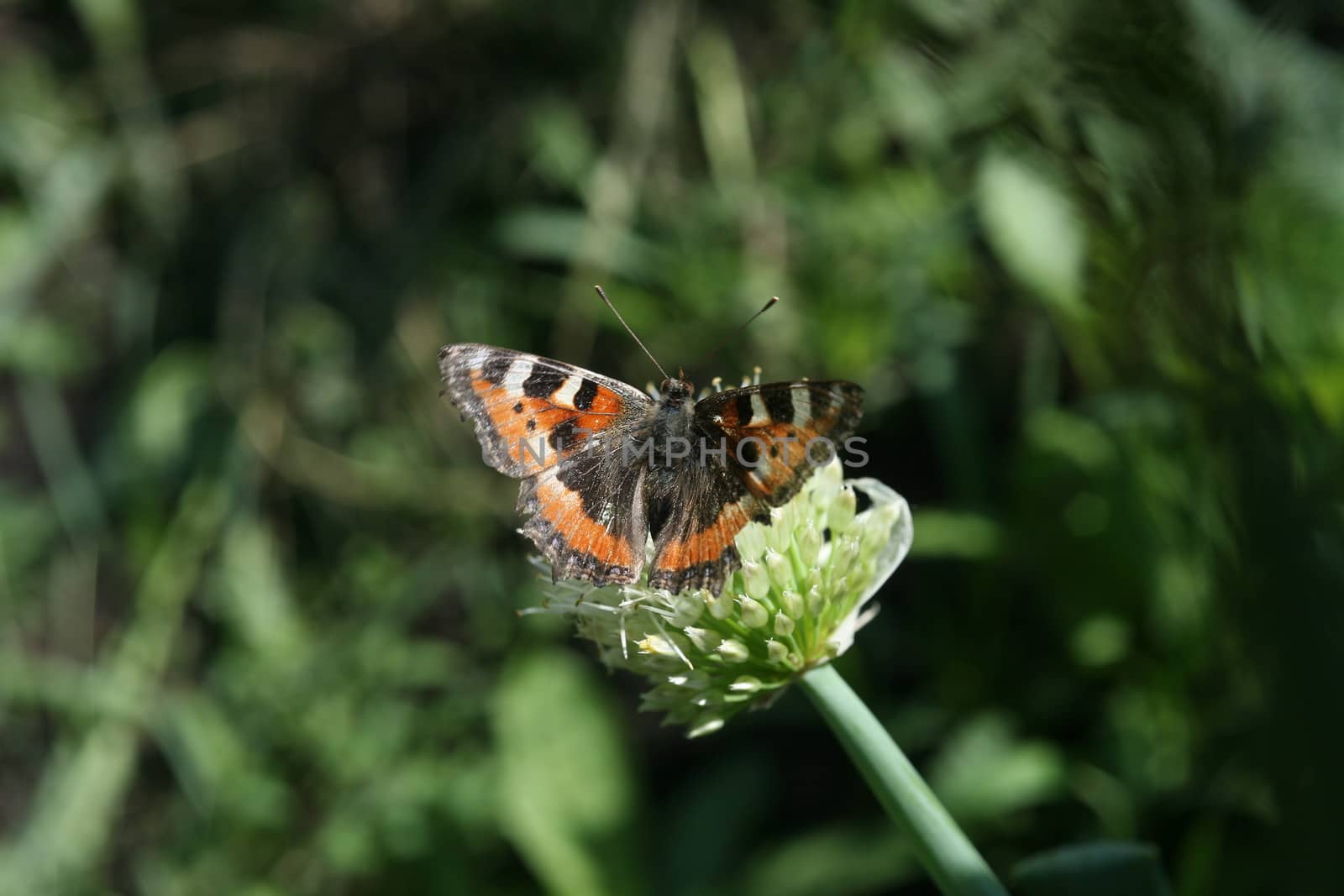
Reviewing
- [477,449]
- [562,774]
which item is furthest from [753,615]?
[477,449]

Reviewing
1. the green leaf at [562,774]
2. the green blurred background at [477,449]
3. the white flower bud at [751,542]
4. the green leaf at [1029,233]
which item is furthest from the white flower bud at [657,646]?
the green leaf at [1029,233]

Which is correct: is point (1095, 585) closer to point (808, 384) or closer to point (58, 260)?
point (808, 384)

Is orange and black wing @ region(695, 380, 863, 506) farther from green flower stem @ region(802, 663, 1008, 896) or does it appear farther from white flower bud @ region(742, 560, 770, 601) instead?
green flower stem @ region(802, 663, 1008, 896)

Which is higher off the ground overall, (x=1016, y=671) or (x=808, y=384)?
(x=808, y=384)

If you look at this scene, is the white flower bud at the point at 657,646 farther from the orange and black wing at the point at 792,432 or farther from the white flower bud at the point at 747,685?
the orange and black wing at the point at 792,432

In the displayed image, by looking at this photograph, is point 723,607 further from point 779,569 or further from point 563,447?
point 563,447

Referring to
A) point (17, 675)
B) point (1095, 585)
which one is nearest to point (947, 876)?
point (1095, 585)
